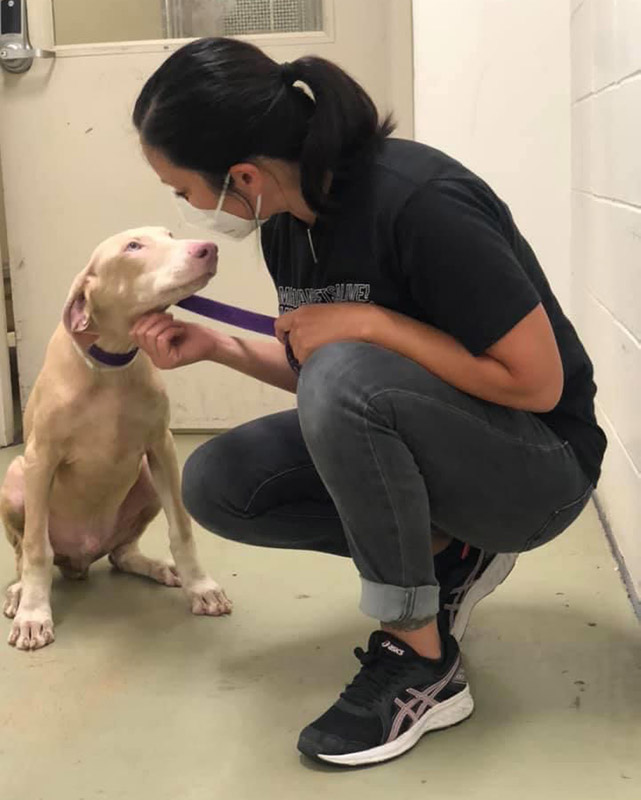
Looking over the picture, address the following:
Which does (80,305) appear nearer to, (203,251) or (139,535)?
(203,251)

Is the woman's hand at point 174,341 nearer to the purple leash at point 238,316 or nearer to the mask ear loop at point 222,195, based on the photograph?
the purple leash at point 238,316

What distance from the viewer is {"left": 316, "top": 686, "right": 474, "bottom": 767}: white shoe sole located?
3.83 feet

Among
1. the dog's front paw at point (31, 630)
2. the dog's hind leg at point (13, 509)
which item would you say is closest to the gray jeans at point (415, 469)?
the dog's front paw at point (31, 630)

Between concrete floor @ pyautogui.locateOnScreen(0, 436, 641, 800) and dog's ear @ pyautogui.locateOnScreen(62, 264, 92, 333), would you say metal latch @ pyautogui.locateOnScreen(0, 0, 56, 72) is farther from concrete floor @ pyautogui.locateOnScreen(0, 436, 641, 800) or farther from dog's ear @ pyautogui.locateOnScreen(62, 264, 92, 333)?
concrete floor @ pyautogui.locateOnScreen(0, 436, 641, 800)

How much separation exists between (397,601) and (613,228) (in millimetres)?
848

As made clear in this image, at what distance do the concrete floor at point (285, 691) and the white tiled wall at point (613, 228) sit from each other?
0.63 feet

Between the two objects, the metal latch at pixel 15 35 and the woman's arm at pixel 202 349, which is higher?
the metal latch at pixel 15 35

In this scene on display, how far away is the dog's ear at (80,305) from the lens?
1.54m

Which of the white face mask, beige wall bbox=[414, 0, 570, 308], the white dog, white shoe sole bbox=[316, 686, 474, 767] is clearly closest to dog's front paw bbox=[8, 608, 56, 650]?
the white dog

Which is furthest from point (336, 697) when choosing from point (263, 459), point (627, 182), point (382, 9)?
point (382, 9)

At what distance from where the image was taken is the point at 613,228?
172 cm

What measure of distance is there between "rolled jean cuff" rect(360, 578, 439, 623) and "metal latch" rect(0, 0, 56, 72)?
6.24 feet

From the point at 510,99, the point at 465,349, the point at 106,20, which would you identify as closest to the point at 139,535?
the point at 465,349

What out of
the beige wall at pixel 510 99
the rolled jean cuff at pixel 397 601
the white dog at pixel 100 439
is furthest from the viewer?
the beige wall at pixel 510 99
